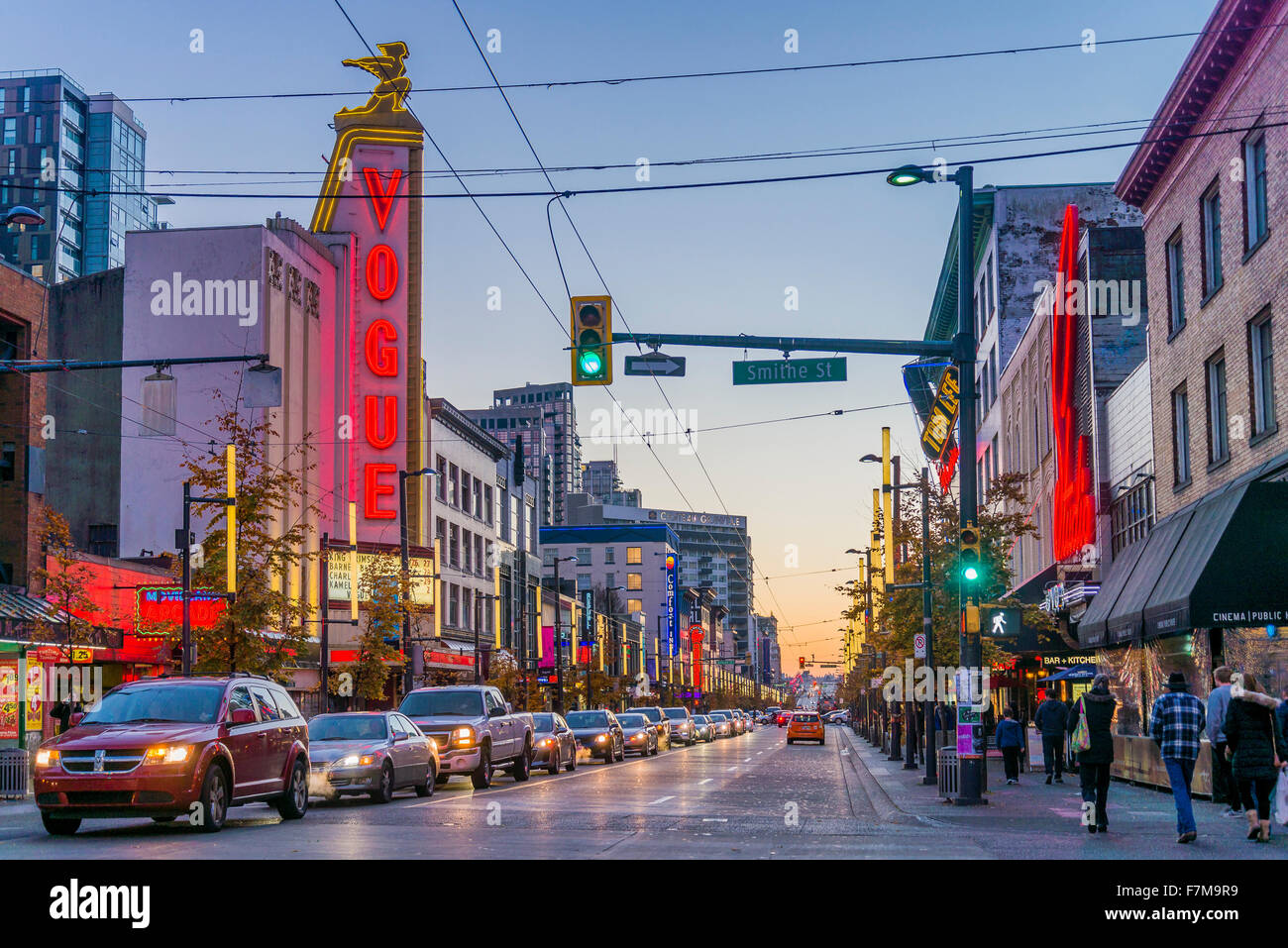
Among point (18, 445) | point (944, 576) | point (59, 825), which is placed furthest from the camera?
point (18, 445)

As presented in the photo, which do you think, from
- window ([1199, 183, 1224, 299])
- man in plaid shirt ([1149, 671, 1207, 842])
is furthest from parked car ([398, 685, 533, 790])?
window ([1199, 183, 1224, 299])

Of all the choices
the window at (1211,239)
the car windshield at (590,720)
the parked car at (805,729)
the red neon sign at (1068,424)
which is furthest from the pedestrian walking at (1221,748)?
the parked car at (805,729)

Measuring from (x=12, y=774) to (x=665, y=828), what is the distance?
12.5m

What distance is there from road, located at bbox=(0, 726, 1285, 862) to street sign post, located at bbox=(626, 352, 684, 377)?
643cm

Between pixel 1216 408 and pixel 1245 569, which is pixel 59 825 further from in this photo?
pixel 1216 408

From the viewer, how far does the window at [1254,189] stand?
24.4m

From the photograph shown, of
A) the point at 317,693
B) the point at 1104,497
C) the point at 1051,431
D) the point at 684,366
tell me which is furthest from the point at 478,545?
the point at 684,366

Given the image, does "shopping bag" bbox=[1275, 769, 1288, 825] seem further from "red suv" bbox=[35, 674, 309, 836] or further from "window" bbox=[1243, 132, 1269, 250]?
"red suv" bbox=[35, 674, 309, 836]

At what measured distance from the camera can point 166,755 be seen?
16391 millimetres

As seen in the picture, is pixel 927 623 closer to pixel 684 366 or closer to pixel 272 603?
pixel 684 366

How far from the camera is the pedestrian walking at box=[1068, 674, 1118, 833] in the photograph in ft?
56.3

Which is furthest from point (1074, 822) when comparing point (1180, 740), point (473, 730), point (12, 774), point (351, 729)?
point (12, 774)
